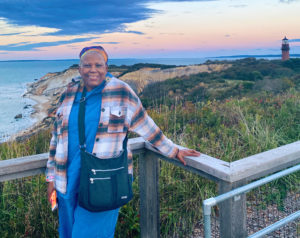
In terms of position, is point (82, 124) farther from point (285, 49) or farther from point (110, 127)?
point (285, 49)

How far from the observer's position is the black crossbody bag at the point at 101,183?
1926mm

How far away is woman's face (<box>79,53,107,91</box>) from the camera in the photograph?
213 cm

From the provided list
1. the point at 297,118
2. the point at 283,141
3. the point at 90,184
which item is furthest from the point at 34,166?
the point at 297,118

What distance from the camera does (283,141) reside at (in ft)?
15.9

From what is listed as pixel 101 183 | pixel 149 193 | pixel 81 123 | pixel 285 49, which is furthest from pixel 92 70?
pixel 285 49

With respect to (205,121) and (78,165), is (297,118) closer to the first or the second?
(205,121)

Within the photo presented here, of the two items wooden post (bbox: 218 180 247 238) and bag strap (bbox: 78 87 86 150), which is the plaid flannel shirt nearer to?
bag strap (bbox: 78 87 86 150)

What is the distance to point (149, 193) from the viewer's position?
2703 millimetres

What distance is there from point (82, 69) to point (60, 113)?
318 mm

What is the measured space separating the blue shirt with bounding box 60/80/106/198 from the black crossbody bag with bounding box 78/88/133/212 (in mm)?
76

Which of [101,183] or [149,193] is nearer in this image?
[101,183]

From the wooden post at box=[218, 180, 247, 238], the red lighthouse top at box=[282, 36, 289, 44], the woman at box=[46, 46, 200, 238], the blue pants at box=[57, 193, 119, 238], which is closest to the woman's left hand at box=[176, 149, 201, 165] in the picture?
the woman at box=[46, 46, 200, 238]

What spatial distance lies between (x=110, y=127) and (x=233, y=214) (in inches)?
33.1

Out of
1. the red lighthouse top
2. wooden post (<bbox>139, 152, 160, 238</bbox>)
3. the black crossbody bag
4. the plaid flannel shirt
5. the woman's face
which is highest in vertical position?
the red lighthouse top
